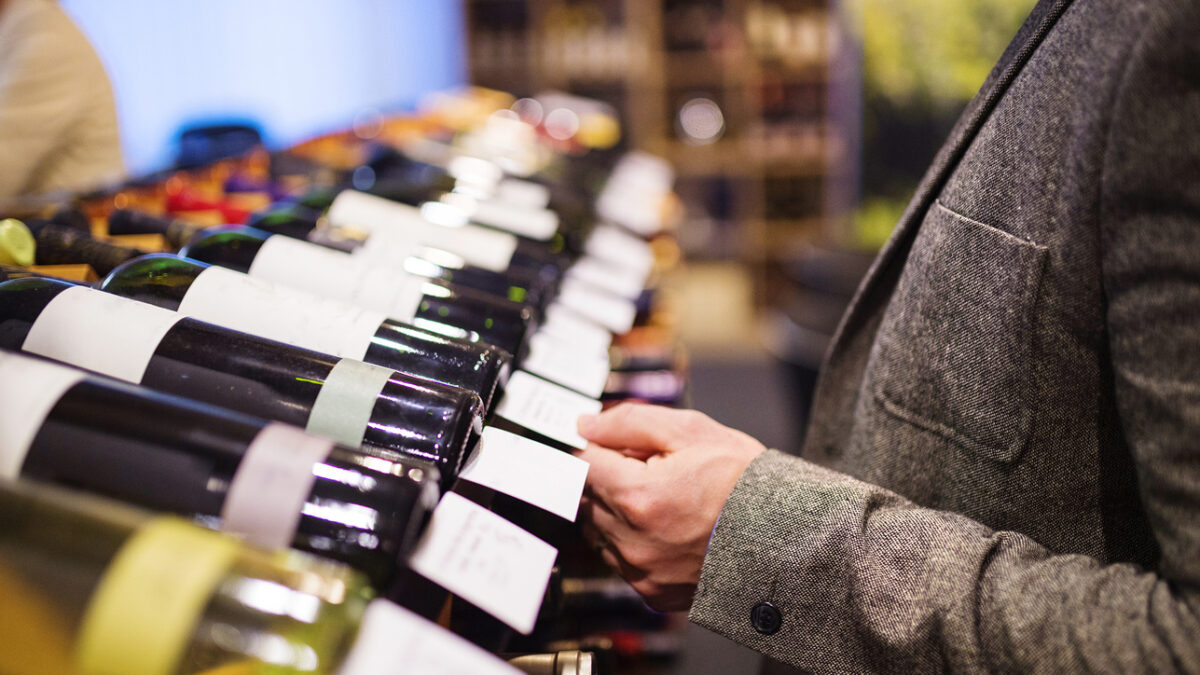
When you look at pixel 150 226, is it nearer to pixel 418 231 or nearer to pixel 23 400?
pixel 418 231

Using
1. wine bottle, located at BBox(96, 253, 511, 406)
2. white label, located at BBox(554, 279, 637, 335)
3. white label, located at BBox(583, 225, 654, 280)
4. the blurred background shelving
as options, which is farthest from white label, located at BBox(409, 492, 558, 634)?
the blurred background shelving

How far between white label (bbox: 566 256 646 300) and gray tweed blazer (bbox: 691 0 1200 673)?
0.38 meters

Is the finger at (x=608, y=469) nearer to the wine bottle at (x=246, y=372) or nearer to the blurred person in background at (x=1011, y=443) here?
the blurred person in background at (x=1011, y=443)

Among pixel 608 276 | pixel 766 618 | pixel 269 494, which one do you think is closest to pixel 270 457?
pixel 269 494

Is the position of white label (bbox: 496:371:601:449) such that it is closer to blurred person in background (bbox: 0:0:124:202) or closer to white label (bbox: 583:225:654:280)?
white label (bbox: 583:225:654:280)

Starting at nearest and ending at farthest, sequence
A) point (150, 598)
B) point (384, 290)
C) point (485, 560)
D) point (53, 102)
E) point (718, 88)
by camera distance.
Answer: point (150, 598), point (485, 560), point (384, 290), point (53, 102), point (718, 88)

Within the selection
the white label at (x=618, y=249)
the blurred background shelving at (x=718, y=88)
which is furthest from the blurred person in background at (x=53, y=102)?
the blurred background shelving at (x=718, y=88)

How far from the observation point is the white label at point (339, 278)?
2.11 feet

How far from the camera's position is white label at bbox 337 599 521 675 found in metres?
0.34

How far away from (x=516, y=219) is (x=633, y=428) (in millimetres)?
521

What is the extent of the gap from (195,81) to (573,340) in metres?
2.79

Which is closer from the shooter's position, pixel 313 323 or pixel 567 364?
pixel 313 323

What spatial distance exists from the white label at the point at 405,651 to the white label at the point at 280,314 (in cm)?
23

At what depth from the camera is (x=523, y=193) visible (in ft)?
4.31
